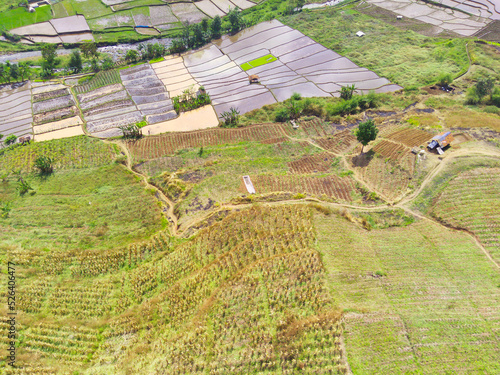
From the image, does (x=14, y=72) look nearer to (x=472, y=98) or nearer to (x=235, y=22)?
(x=235, y=22)

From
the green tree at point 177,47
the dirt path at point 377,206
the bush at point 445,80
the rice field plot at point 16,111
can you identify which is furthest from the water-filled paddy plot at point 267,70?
the rice field plot at point 16,111

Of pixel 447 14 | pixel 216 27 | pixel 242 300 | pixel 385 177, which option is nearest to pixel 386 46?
pixel 447 14

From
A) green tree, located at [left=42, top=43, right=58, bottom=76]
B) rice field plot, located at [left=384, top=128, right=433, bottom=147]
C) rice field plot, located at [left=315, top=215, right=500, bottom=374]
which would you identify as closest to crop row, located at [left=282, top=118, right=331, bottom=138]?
rice field plot, located at [left=384, top=128, right=433, bottom=147]

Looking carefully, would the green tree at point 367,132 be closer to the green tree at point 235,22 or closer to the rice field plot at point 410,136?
the rice field plot at point 410,136

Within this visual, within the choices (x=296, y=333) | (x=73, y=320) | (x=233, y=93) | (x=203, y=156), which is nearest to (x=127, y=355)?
(x=73, y=320)

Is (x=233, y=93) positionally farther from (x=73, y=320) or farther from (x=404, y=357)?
(x=404, y=357)

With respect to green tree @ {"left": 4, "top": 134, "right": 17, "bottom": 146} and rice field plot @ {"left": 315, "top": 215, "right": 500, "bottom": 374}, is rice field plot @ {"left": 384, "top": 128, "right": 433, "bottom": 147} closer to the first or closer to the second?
rice field plot @ {"left": 315, "top": 215, "right": 500, "bottom": 374}
